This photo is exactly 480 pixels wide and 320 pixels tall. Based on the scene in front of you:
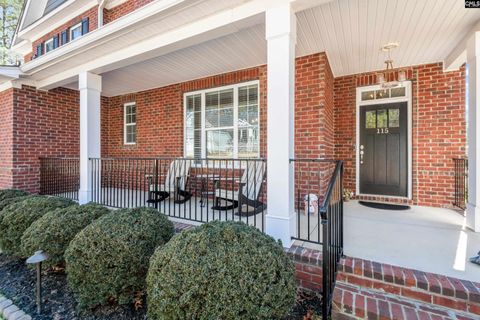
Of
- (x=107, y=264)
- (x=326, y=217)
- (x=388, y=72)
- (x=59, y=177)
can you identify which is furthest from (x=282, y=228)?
(x=59, y=177)

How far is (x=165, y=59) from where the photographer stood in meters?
4.58

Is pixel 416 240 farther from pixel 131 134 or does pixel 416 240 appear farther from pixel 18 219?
pixel 131 134

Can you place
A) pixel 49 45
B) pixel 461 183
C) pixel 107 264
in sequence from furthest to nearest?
1. pixel 49 45
2. pixel 461 183
3. pixel 107 264

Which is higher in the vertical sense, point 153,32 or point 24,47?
point 24,47

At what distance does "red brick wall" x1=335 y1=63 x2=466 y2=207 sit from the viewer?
4.25 m

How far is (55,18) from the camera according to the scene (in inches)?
270

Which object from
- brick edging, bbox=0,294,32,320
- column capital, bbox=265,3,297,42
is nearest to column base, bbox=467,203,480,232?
column capital, bbox=265,3,297,42

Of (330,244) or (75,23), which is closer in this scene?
(330,244)

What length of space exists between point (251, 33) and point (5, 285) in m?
4.43

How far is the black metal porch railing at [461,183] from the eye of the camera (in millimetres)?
4066

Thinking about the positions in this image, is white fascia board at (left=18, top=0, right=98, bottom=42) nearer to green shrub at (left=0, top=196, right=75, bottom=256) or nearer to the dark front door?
green shrub at (left=0, top=196, right=75, bottom=256)

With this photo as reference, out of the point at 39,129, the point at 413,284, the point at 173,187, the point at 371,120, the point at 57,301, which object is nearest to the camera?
the point at 413,284

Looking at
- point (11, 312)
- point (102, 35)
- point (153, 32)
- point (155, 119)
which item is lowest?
point (11, 312)

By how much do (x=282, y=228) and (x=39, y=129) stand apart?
245 inches
